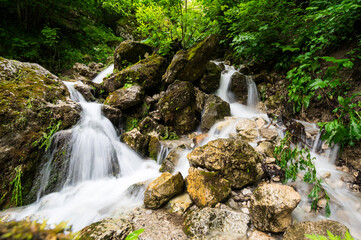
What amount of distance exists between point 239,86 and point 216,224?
6792mm

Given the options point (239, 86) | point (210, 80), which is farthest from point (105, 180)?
point (239, 86)

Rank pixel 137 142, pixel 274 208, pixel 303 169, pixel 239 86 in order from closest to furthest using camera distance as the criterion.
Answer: pixel 274 208 → pixel 303 169 → pixel 137 142 → pixel 239 86

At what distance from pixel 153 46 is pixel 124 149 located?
240 inches

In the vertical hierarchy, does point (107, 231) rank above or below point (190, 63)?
below

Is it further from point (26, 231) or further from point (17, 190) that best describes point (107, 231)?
point (17, 190)

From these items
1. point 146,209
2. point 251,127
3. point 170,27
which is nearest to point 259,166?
point 251,127

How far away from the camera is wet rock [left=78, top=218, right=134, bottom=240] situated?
2.23m

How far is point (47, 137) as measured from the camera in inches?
150

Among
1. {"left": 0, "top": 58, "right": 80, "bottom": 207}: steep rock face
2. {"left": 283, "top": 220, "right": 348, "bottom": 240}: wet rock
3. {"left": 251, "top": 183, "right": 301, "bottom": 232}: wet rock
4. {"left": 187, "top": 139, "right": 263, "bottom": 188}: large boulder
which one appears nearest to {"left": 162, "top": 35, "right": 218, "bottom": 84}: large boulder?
{"left": 0, "top": 58, "right": 80, "bottom": 207}: steep rock face

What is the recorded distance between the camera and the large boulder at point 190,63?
675 centimetres

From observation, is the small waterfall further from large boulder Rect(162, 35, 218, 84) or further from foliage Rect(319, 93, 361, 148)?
foliage Rect(319, 93, 361, 148)

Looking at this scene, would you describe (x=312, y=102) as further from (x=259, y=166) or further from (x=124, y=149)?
(x=124, y=149)

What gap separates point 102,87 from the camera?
740 cm

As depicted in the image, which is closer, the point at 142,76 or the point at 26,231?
the point at 26,231
